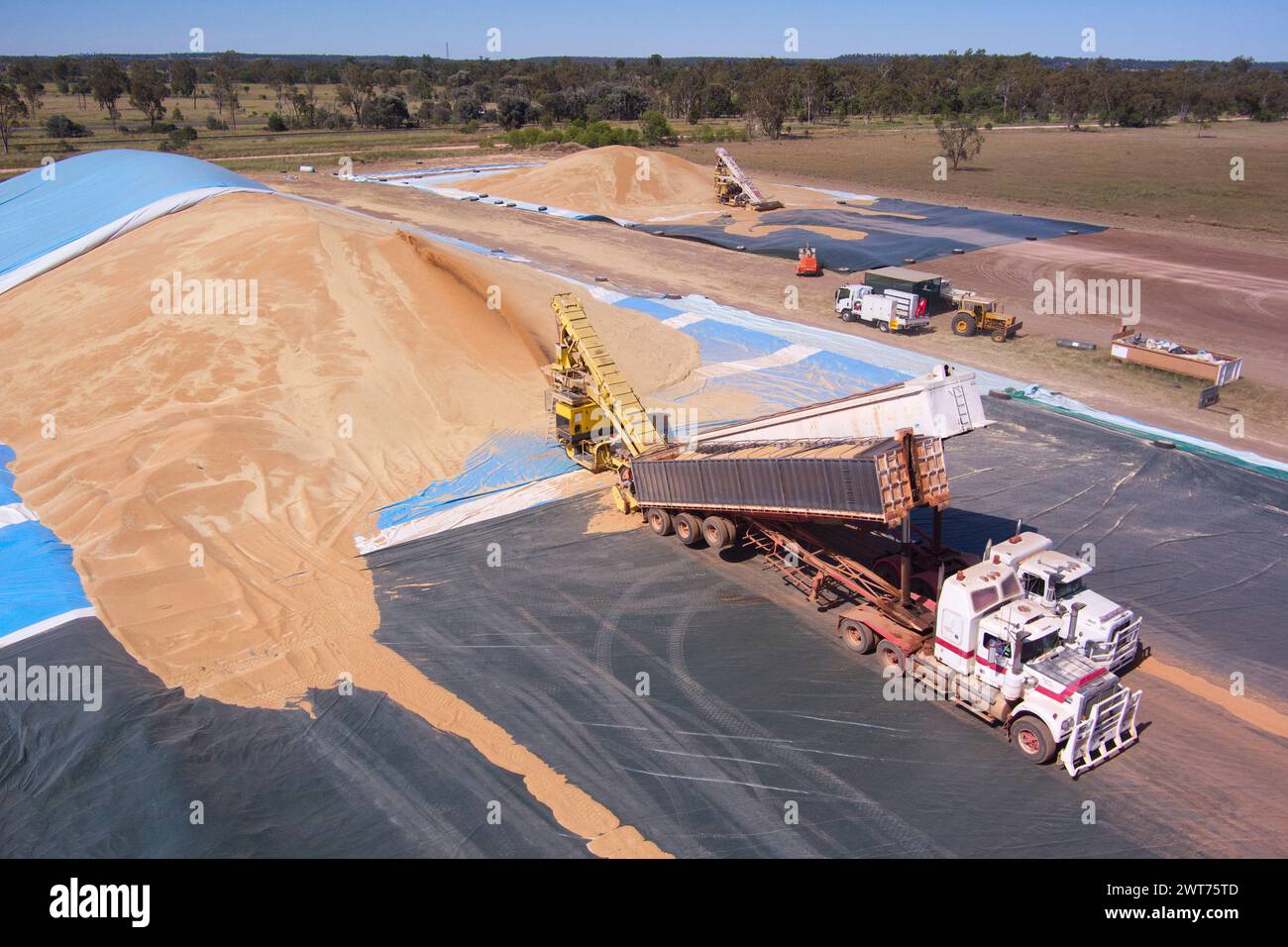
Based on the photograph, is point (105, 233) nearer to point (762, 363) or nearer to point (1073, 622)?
point (762, 363)

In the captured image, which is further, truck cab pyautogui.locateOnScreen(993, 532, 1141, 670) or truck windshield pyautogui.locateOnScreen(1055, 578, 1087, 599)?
truck windshield pyautogui.locateOnScreen(1055, 578, 1087, 599)

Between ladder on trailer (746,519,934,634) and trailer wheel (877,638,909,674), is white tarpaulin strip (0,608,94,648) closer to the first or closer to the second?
ladder on trailer (746,519,934,634)

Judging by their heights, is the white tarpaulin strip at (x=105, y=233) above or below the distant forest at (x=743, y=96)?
below

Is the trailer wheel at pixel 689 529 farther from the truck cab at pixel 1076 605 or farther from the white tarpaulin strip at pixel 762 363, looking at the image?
the white tarpaulin strip at pixel 762 363

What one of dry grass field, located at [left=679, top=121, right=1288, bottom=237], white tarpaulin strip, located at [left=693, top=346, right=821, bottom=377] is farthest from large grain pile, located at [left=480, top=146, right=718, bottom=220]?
white tarpaulin strip, located at [left=693, top=346, right=821, bottom=377]

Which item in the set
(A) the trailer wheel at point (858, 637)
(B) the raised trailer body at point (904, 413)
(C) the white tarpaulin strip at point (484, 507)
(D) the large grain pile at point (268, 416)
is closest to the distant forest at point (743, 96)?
(D) the large grain pile at point (268, 416)

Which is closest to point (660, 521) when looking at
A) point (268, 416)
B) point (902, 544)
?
point (902, 544)
